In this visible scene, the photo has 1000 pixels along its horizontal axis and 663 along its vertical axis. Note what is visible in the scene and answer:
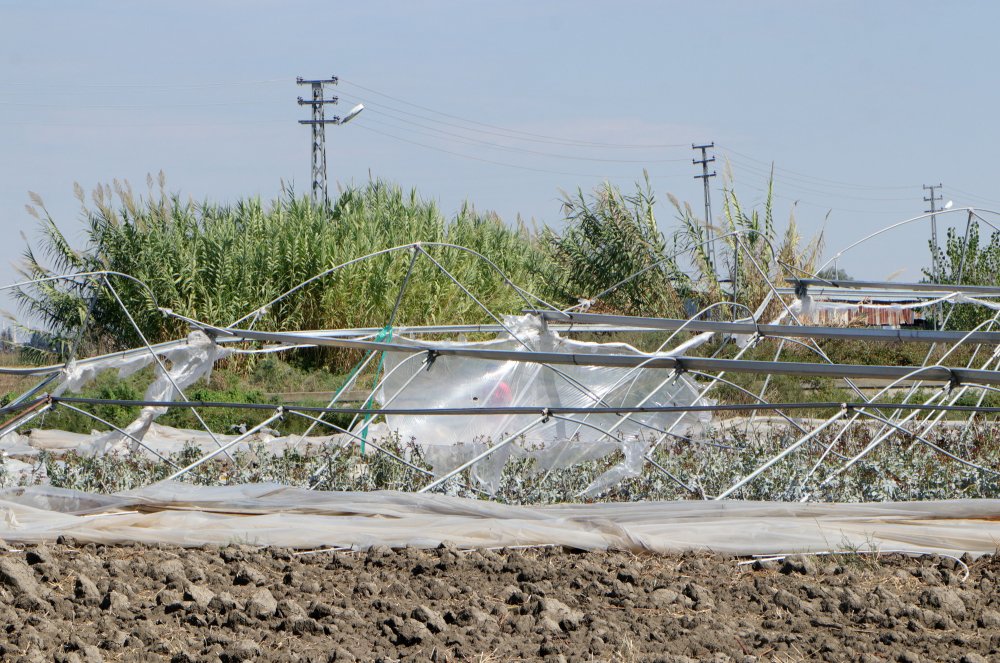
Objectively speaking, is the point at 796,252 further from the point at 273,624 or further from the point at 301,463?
the point at 273,624

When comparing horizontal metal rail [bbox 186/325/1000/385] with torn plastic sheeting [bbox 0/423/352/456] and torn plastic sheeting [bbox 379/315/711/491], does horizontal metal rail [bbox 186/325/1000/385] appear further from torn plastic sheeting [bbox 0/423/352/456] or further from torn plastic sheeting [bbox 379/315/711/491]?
torn plastic sheeting [bbox 0/423/352/456]

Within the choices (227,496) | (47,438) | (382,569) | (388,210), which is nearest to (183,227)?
(388,210)

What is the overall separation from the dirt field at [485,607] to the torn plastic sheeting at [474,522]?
127mm

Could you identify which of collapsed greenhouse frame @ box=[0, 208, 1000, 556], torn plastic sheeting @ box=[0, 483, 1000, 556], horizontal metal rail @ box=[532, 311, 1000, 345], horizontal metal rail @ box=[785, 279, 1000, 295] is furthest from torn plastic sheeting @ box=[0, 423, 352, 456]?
horizontal metal rail @ box=[785, 279, 1000, 295]

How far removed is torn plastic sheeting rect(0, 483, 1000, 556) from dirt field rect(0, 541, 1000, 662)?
0.42 ft

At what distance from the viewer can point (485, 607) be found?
12.0ft

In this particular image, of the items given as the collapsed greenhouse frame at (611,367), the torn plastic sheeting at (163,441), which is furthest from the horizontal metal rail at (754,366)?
the torn plastic sheeting at (163,441)

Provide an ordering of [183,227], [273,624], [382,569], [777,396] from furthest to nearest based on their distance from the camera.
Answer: [183,227] < [777,396] < [382,569] < [273,624]

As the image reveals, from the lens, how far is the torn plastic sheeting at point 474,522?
14.4 ft

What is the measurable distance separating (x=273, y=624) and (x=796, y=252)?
43.6 ft

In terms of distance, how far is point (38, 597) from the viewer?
145 inches

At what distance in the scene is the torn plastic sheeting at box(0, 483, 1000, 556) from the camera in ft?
14.4

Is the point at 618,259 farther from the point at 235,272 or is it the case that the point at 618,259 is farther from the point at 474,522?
the point at 474,522

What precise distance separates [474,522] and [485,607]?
98 cm
